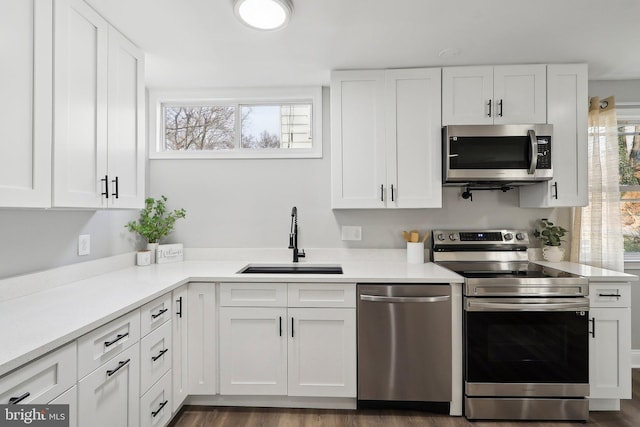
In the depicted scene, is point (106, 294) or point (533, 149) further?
point (533, 149)

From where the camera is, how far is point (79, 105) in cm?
162

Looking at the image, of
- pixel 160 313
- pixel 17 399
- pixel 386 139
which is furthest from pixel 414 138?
pixel 17 399

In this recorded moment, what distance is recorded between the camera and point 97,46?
176cm

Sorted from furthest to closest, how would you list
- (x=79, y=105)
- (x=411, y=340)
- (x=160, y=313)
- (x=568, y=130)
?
(x=568, y=130) < (x=411, y=340) < (x=160, y=313) < (x=79, y=105)

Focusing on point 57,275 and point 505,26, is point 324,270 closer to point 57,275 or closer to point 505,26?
point 57,275

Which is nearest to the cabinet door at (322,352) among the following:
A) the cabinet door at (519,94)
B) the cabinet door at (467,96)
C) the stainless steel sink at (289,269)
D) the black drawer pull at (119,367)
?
the stainless steel sink at (289,269)

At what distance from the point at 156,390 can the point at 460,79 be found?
277 cm

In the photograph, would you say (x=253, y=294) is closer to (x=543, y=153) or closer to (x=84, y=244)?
(x=84, y=244)

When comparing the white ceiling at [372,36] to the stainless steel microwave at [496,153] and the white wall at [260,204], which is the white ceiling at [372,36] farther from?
the white wall at [260,204]

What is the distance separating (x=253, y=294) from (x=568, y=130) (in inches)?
98.5

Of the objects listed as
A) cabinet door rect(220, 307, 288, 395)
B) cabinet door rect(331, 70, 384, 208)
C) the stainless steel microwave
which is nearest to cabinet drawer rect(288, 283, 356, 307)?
cabinet door rect(220, 307, 288, 395)

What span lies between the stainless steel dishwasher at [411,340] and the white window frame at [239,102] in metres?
1.36

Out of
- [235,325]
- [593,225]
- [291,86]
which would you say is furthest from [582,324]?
[291,86]

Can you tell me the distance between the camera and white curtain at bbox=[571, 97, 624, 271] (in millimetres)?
2629
